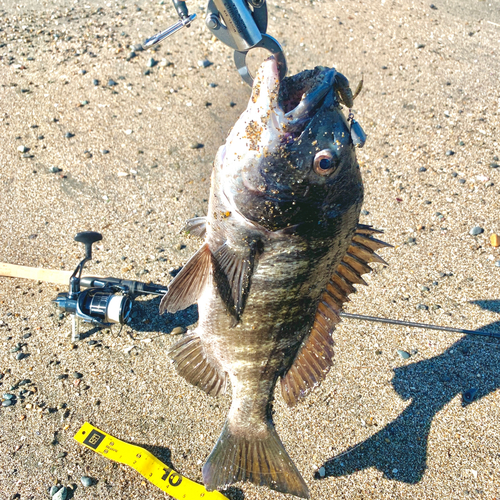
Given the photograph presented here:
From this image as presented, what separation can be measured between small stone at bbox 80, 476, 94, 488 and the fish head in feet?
8.73

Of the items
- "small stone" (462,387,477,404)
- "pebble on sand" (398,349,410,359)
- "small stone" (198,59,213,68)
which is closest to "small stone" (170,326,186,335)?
"pebble on sand" (398,349,410,359)

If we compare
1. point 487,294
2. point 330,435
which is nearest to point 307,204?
point 330,435

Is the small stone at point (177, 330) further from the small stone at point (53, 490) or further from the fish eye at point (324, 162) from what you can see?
the fish eye at point (324, 162)

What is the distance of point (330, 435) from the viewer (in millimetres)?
3943

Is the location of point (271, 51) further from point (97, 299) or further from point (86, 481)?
point (86, 481)

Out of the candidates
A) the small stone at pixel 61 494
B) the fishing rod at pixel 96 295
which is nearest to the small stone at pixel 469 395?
the fishing rod at pixel 96 295

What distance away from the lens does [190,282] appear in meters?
2.75

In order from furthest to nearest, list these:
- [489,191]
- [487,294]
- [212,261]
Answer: [489,191] < [487,294] < [212,261]

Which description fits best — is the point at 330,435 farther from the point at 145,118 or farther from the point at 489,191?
the point at 145,118

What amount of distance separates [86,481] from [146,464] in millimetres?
488

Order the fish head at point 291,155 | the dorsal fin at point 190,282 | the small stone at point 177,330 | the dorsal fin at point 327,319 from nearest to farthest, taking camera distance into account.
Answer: the fish head at point 291,155, the dorsal fin at point 190,282, the dorsal fin at point 327,319, the small stone at point 177,330

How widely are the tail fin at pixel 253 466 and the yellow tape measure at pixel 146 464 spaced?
69cm

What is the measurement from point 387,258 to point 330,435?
7.40 feet

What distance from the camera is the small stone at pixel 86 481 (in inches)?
141
